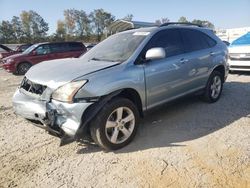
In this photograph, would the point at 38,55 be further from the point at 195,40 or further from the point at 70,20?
the point at 70,20

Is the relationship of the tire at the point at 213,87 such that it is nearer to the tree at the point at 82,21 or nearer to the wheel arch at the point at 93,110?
the wheel arch at the point at 93,110

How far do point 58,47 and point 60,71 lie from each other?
1164 centimetres

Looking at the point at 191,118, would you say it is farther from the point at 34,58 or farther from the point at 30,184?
the point at 34,58

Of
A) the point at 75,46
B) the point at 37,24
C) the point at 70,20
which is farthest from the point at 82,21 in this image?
the point at 75,46

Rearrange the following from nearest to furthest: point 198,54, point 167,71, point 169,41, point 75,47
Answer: point 167,71 < point 169,41 < point 198,54 < point 75,47

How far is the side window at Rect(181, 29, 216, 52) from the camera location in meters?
5.36

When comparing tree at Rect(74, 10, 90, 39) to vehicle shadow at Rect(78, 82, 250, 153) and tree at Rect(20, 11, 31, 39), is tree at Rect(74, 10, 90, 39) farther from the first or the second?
vehicle shadow at Rect(78, 82, 250, 153)

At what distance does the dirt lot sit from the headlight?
2.89ft

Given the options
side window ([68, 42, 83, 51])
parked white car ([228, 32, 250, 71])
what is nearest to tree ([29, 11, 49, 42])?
side window ([68, 42, 83, 51])

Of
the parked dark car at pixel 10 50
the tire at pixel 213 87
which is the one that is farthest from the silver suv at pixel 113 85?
the parked dark car at pixel 10 50

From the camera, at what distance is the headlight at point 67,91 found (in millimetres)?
3540

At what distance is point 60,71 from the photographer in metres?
3.95

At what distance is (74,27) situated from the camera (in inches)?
2749

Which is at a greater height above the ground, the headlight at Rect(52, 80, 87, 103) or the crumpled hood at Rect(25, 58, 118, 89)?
the crumpled hood at Rect(25, 58, 118, 89)
